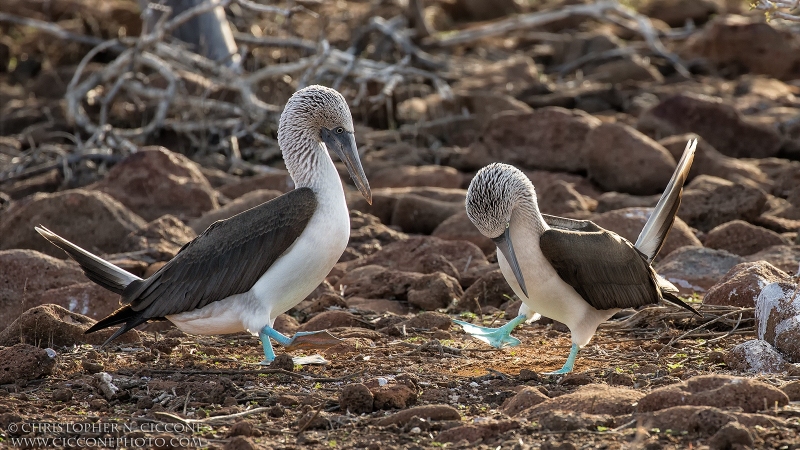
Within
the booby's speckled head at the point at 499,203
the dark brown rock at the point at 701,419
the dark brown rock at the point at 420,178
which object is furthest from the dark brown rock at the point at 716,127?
the dark brown rock at the point at 701,419

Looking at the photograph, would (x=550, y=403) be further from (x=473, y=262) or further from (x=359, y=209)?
(x=359, y=209)

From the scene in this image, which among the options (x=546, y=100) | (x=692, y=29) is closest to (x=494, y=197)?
(x=546, y=100)

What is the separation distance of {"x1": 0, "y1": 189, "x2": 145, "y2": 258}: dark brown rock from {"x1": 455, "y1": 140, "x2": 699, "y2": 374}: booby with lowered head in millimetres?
3882

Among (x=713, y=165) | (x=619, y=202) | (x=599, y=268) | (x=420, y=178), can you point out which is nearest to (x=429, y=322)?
(x=599, y=268)

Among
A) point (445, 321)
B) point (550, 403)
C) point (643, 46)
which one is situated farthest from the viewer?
point (643, 46)

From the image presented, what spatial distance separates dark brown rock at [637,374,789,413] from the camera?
14.4 ft

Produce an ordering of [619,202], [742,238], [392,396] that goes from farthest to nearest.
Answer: [619,202]
[742,238]
[392,396]

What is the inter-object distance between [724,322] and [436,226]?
365 centimetres

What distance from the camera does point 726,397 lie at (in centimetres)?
440

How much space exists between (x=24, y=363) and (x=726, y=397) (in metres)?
3.37

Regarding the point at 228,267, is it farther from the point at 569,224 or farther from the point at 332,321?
the point at 569,224

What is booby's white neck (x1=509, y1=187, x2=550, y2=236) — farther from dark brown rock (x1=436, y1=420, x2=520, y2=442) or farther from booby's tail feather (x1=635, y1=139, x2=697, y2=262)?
dark brown rock (x1=436, y1=420, x2=520, y2=442)

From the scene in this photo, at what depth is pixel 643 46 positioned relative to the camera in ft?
53.6

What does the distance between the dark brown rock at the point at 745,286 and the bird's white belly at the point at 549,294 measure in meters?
0.96
